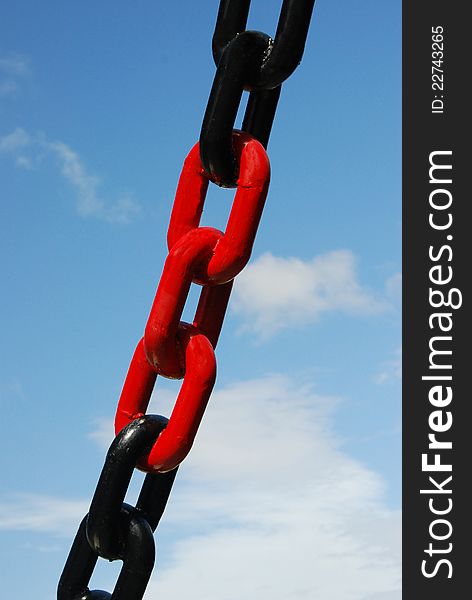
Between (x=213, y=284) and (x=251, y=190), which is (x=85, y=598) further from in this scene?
(x=251, y=190)

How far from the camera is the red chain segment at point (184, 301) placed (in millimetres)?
2154

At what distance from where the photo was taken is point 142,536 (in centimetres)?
219

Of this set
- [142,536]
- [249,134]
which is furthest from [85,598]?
[249,134]

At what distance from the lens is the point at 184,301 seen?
2.17m

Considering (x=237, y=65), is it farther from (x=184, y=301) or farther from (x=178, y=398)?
(x=178, y=398)

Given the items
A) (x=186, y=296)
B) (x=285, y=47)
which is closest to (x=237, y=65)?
(x=285, y=47)

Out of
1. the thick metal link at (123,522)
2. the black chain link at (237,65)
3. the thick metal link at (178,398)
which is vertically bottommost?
the thick metal link at (123,522)

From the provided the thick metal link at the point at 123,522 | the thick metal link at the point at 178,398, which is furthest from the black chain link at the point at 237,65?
the thick metal link at the point at 123,522

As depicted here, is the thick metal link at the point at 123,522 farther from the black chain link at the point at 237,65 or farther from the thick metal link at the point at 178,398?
the black chain link at the point at 237,65

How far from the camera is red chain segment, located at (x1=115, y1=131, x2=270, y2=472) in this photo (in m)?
2.15

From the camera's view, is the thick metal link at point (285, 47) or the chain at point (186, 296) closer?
the chain at point (186, 296)

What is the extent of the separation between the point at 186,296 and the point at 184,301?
0.03ft

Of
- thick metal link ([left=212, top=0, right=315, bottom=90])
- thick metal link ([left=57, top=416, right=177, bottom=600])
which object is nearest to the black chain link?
thick metal link ([left=212, top=0, right=315, bottom=90])

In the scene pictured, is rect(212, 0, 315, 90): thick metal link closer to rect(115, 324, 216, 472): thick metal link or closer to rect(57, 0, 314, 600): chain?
rect(57, 0, 314, 600): chain
